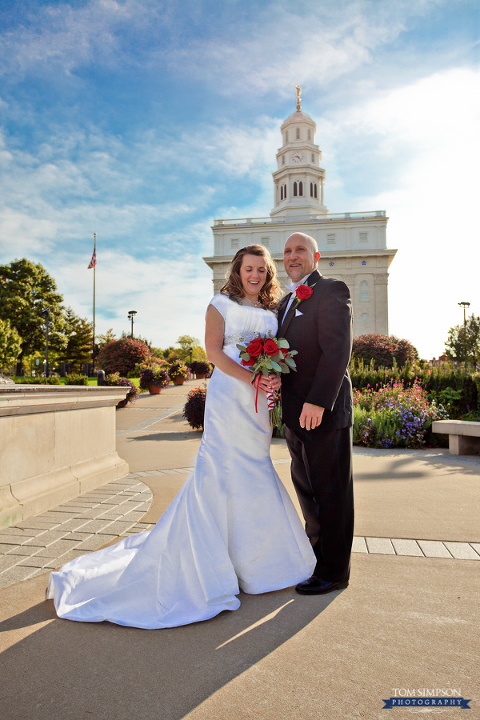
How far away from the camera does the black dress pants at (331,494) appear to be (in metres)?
3.18

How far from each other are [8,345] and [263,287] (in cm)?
4232

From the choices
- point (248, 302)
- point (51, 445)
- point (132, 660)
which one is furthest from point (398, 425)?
point (132, 660)

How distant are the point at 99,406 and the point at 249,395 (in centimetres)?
358

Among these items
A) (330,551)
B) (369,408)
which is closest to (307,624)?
(330,551)

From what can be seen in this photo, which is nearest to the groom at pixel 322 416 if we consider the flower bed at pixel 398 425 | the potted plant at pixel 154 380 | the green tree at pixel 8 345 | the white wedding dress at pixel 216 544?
the white wedding dress at pixel 216 544

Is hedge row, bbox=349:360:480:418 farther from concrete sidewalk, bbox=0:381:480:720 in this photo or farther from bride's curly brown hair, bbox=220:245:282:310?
bride's curly brown hair, bbox=220:245:282:310

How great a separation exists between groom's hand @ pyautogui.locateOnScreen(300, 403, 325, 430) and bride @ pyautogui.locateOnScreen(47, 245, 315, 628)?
0.87 ft

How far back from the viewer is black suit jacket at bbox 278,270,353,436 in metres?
3.11

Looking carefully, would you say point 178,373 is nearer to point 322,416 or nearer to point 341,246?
point 322,416

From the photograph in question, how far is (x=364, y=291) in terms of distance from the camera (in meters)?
59.8

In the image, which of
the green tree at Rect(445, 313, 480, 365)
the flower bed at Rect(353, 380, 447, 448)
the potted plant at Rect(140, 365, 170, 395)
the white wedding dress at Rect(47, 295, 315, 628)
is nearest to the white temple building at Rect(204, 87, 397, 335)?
the green tree at Rect(445, 313, 480, 365)

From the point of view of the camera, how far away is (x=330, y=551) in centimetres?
318

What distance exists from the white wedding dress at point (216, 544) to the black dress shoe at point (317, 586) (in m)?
0.05

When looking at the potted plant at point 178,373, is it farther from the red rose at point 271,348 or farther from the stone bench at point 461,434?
the red rose at point 271,348
